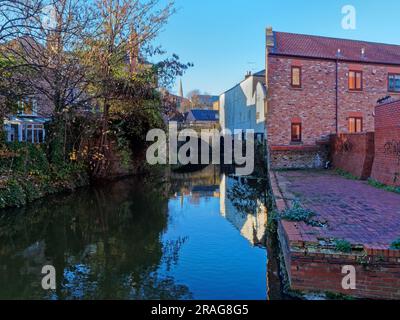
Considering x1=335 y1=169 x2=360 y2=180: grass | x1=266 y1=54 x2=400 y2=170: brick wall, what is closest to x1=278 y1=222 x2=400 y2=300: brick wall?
x1=335 y1=169 x2=360 y2=180: grass

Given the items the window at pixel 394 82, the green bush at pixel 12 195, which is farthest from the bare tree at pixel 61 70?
the window at pixel 394 82

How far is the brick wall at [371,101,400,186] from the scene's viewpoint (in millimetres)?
10586

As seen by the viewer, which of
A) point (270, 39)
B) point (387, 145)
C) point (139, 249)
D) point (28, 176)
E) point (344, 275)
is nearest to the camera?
point (344, 275)

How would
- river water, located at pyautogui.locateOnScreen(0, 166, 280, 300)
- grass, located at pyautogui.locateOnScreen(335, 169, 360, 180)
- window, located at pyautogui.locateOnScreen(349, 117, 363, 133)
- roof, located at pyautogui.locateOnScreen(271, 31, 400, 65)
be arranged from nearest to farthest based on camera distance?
river water, located at pyautogui.locateOnScreen(0, 166, 280, 300) → grass, located at pyautogui.locateOnScreen(335, 169, 360, 180) → roof, located at pyautogui.locateOnScreen(271, 31, 400, 65) → window, located at pyautogui.locateOnScreen(349, 117, 363, 133)

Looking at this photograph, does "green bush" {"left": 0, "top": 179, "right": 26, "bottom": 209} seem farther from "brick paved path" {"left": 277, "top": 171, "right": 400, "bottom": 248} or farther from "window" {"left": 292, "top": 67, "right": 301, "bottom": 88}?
"window" {"left": 292, "top": 67, "right": 301, "bottom": 88}

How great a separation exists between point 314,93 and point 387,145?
8911 mm

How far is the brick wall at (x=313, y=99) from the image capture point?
1920 centimetres

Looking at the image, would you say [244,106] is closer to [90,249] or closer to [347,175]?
[347,175]

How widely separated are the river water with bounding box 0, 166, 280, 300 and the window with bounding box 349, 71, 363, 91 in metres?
11.6

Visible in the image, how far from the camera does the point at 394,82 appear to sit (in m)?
21.0

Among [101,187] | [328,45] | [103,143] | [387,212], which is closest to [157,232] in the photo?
[387,212]

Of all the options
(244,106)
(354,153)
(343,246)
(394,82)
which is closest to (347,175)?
(354,153)
